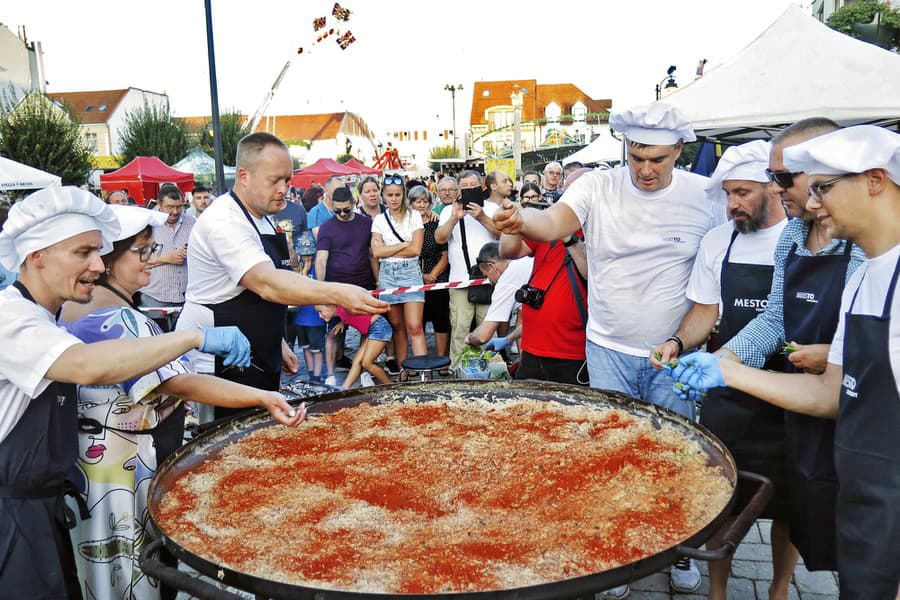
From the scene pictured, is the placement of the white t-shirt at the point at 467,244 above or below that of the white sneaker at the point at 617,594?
above

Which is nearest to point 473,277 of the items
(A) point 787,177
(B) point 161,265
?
(B) point 161,265

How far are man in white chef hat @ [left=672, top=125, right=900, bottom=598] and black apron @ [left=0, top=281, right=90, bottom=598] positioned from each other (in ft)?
8.00

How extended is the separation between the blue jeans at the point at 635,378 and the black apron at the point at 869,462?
1.37 m

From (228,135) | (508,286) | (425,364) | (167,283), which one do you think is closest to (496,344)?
(508,286)

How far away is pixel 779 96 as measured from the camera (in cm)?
729

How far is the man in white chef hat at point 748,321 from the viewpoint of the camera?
118 inches

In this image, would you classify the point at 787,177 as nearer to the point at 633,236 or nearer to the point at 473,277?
the point at 633,236

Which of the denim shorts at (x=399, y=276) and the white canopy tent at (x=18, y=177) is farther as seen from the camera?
the white canopy tent at (x=18, y=177)

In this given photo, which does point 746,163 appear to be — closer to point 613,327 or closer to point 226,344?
point 613,327

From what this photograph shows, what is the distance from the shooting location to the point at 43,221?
205 centimetres

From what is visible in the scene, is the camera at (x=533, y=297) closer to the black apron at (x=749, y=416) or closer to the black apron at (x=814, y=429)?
the black apron at (x=749, y=416)

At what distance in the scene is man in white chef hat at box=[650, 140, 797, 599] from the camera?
9.86 ft

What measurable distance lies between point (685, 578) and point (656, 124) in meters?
2.31

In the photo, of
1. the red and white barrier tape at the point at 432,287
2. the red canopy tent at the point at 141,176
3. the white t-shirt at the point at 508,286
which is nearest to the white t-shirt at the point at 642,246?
the white t-shirt at the point at 508,286
